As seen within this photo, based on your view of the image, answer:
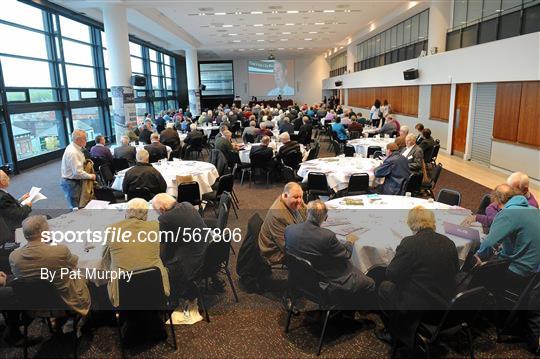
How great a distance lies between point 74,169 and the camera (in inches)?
237

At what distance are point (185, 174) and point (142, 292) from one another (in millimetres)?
3840

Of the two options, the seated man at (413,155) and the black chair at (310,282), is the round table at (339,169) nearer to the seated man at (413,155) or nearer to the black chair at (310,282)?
the seated man at (413,155)

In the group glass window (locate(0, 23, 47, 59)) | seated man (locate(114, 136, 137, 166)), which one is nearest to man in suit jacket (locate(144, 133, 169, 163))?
seated man (locate(114, 136, 137, 166))

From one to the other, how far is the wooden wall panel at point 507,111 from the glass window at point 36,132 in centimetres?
1324

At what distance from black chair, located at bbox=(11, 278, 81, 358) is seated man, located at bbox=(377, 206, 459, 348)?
105 inches

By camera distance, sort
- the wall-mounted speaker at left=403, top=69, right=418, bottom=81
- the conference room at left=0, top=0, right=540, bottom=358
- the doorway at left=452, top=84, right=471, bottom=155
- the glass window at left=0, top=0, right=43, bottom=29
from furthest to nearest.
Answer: the wall-mounted speaker at left=403, top=69, right=418, bottom=81
the doorway at left=452, top=84, right=471, bottom=155
the glass window at left=0, top=0, right=43, bottom=29
the conference room at left=0, top=0, right=540, bottom=358

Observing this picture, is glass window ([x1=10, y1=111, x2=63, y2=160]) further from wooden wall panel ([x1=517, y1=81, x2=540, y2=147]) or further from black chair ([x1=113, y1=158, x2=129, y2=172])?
wooden wall panel ([x1=517, y1=81, x2=540, y2=147])

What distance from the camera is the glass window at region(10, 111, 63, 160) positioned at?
1116cm

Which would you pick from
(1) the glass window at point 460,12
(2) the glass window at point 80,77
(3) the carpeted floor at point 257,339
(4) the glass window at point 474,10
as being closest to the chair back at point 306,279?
(3) the carpeted floor at point 257,339

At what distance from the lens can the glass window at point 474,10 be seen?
1130cm

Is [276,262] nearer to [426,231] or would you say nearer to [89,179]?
[426,231]

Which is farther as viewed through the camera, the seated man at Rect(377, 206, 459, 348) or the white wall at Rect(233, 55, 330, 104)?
the white wall at Rect(233, 55, 330, 104)

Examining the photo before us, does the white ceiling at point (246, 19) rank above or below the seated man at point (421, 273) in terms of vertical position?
above

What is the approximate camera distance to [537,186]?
8586 mm
